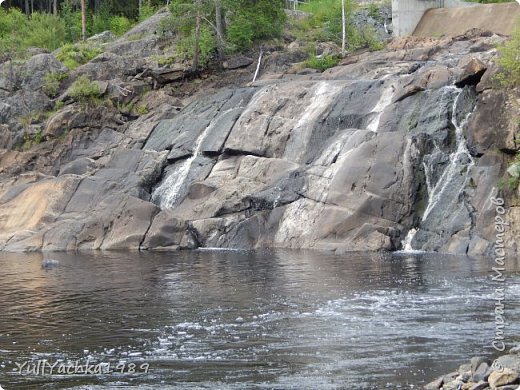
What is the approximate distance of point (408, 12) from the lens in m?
57.5

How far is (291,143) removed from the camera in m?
44.2

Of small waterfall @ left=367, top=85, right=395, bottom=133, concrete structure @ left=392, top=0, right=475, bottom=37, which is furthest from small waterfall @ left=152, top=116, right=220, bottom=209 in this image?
concrete structure @ left=392, top=0, right=475, bottom=37

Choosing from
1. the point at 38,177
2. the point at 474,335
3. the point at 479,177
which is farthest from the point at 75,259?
the point at 474,335

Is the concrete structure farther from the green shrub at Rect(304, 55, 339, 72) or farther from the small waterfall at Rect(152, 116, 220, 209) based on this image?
the small waterfall at Rect(152, 116, 220, 209)

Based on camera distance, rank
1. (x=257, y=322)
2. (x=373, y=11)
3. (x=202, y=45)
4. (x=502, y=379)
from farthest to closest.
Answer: (x=373, y=11)
(x=202, y=45)
(x=257, y=322)
(x=502, y=379)

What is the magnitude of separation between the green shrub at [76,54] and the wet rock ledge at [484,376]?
165 feet

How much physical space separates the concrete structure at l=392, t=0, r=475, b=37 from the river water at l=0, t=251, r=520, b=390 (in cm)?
2659

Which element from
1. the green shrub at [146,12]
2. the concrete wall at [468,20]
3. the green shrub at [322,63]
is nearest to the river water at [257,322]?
the green shrub at [322,63]

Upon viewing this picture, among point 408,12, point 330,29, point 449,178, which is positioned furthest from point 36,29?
point 449,178

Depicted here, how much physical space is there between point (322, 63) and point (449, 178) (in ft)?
63.5

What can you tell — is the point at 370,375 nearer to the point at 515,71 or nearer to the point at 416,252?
the point at 416,252

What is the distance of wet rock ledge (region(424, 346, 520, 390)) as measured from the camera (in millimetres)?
14500

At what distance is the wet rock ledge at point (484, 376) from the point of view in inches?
571

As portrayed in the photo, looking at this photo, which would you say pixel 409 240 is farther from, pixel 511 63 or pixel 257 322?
pixel 257 322
